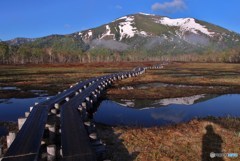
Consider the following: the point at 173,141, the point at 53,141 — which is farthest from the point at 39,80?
the point at 173,141

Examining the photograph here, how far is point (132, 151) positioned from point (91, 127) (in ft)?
9.05

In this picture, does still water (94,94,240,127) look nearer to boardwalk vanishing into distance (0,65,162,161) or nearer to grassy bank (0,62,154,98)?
boardwalk vanishing into distance (0,65,162,161)

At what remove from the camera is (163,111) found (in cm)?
2642

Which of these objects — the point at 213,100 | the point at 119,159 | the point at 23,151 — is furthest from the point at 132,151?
the point at 213,100

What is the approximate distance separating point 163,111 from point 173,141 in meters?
10.8

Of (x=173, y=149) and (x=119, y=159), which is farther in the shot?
(x=173, y=149)

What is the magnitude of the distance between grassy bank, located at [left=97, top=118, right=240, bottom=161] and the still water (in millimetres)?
3473

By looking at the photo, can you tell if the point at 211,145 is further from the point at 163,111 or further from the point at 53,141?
the point at 163,111

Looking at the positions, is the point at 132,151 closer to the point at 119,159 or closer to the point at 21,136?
the point at 119,159

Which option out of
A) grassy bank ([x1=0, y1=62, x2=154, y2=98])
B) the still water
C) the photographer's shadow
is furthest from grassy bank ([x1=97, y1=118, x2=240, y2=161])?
grassy bank ([x1=0, y1=62, x2=154, y2=98])

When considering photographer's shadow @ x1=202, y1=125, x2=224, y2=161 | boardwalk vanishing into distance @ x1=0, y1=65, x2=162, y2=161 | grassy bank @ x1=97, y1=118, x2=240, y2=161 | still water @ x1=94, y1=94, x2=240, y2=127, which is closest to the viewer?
boardwalk vanishing into distance @ x1=0, y1=65, x2=162, y2=161

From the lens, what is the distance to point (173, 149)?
14508mm

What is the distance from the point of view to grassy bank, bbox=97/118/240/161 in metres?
13.7

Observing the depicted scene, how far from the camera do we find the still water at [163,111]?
22.6 m
